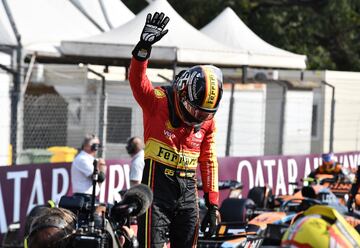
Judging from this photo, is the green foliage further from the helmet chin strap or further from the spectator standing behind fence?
the helmet chin strap

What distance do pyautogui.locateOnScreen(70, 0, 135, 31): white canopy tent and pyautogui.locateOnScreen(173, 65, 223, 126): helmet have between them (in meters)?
11.6

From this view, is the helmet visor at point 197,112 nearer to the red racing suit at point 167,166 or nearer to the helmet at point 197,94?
the helmet at point 197,94

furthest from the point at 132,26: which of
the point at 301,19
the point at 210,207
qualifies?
the point at 301,19

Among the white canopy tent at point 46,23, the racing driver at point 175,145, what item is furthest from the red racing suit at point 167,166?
the white canopy tent at point 46,23

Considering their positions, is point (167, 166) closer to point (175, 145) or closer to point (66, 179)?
point (175, 145)

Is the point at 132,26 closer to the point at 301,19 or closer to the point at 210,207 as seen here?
the point at 210,207

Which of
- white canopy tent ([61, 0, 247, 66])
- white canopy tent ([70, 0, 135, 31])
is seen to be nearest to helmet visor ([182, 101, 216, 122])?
white canopy tent ([61, 0, 247, 66])

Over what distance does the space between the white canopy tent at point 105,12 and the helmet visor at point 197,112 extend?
11.7 metres

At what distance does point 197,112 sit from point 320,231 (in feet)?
10.9

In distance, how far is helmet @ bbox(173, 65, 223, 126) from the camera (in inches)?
245

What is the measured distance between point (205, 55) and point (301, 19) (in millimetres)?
14746

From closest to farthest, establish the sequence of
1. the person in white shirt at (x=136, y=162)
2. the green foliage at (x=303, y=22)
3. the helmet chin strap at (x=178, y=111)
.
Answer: the helmet chin strap at (x=178, y=111) < the person in white shirt at (x=136, y=162) < the green foliage at (x=303, y=22)

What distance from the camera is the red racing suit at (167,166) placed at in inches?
251

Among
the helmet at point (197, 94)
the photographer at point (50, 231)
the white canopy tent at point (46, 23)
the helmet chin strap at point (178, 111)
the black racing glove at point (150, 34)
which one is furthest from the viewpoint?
the white canopy tent at point (46, 23)
